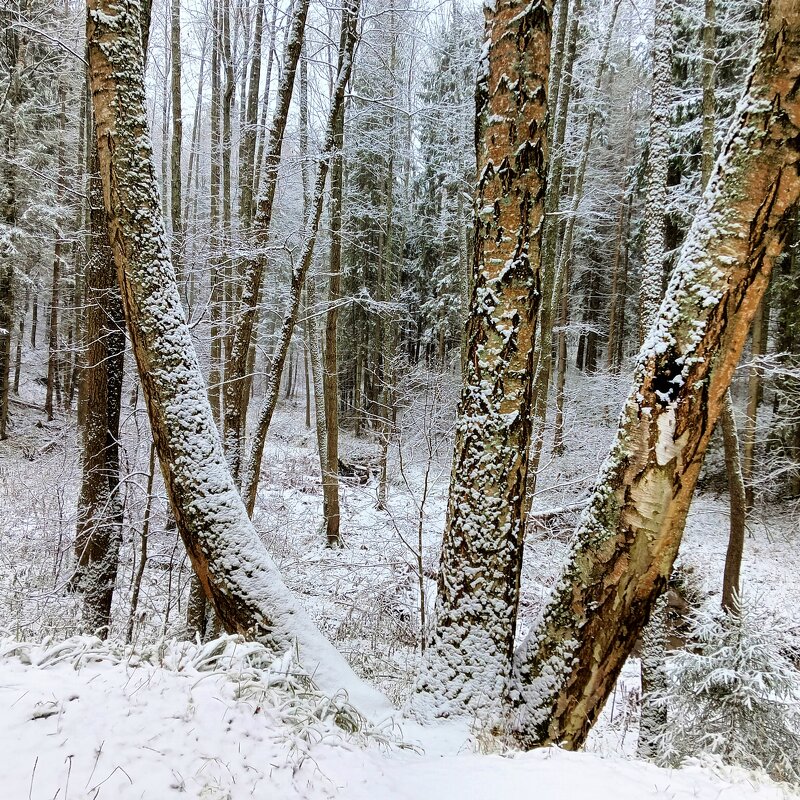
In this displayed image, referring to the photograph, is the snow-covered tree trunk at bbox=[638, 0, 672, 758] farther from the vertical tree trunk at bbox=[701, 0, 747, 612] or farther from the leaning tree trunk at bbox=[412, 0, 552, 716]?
the leaning tree trunk at bbox=[412, 0, 552, 716]

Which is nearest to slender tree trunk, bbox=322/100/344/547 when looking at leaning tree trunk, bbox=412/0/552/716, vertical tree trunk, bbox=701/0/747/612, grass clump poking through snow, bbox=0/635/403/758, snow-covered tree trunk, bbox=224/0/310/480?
snow-covered tree trunk, bbox=224/0/310/480

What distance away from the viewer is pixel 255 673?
191 centimetres

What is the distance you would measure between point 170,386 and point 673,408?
8.20ft

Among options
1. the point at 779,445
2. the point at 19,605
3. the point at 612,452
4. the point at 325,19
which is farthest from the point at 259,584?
the point at 779,445

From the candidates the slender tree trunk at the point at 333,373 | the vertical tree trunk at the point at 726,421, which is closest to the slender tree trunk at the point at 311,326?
the slender tree trunk at the point at 333,373

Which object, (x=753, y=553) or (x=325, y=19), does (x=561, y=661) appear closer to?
(x=325, y=19)

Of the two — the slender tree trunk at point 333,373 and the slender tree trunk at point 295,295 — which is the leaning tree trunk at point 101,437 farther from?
the slender tree trunk at point 333,373

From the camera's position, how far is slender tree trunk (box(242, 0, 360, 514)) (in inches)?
227

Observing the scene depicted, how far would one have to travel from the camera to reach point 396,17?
29.9ft

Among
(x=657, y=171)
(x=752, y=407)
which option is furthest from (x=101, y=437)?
(x=752, y=407)

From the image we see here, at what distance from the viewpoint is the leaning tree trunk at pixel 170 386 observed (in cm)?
252

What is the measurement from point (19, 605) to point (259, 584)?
4.09 meters

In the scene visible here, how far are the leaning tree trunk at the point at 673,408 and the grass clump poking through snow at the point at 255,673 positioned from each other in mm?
871

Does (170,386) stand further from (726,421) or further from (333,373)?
(333,373)
